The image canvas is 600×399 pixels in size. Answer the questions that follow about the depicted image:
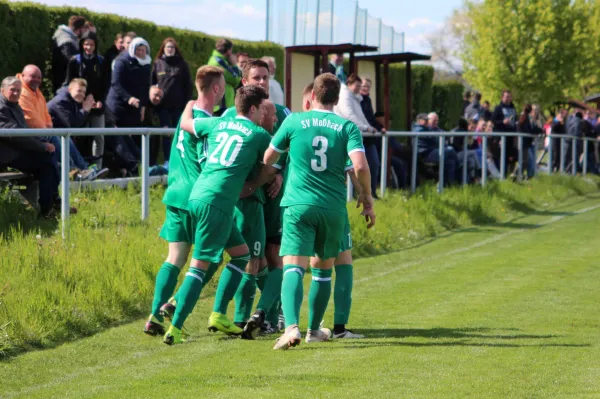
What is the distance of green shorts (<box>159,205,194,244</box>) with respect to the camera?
7906mm

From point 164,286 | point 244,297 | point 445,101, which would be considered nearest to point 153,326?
point 164,286

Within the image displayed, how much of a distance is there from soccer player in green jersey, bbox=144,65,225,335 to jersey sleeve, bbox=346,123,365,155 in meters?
1.03

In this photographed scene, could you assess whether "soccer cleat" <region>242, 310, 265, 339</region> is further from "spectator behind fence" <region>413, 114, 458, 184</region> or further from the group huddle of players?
"spectator behind fence" <region>413, 114, 458, 184</region>

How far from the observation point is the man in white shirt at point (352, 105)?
14727 millimetres

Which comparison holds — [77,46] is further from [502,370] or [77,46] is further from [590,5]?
[590,5]

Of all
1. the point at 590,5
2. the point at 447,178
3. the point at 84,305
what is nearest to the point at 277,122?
the point at 84,305

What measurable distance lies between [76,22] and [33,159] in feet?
13.0

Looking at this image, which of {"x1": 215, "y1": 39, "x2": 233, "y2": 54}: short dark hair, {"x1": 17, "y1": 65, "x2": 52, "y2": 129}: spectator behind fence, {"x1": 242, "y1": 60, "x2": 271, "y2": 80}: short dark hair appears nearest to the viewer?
{"x1": 242, "y1": 60, "x2": 271, "y2": 80}: short dark hair

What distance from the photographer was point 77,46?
568 inches

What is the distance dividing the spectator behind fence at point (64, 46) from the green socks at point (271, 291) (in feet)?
22.8

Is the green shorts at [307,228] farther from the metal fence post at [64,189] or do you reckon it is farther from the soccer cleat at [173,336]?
the metal fence post at [64,189]

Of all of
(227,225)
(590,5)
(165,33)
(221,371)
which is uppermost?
(590,5)

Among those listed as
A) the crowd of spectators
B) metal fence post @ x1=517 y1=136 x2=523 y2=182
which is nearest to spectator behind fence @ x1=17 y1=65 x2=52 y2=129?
the crowd of spectators

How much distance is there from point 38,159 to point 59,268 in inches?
91.9
